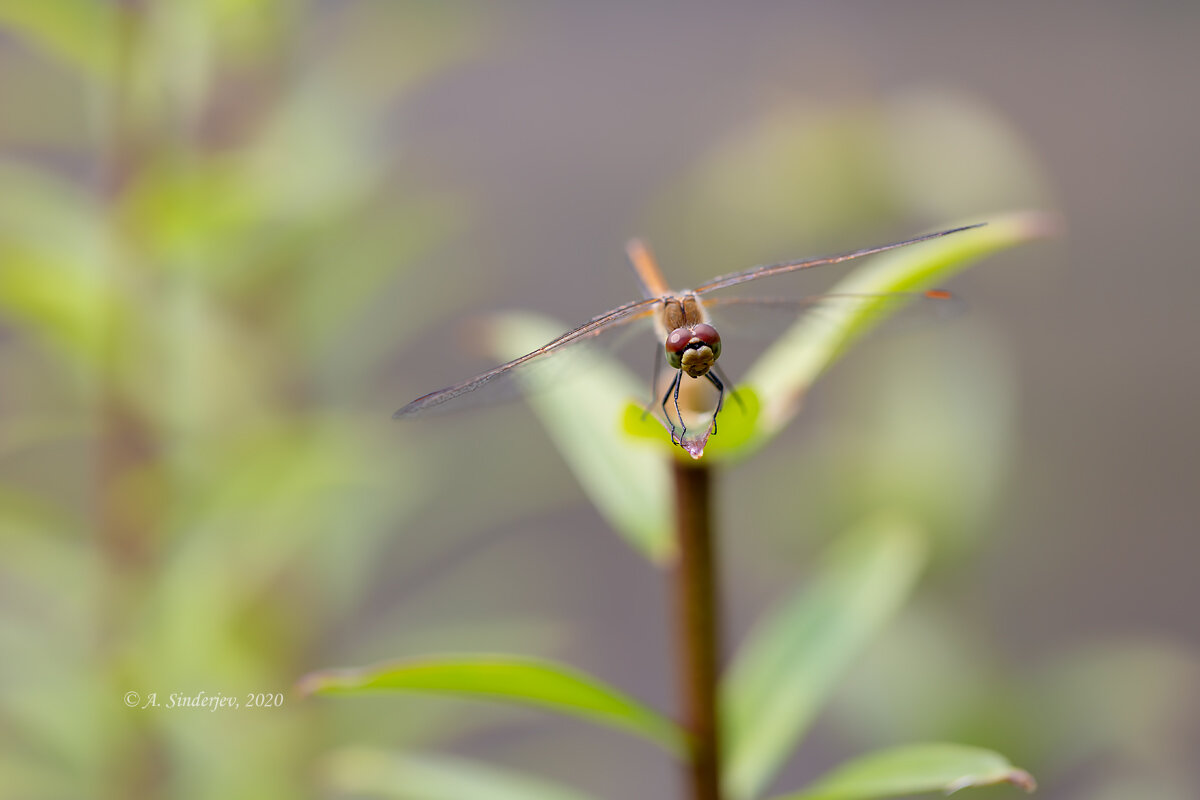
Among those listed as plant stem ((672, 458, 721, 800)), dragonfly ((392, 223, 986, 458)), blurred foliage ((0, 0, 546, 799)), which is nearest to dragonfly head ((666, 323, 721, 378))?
dragonfly ((392, 223, 986, 458))

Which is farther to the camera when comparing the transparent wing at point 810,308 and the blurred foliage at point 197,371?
the blurred foliage at point 197,371

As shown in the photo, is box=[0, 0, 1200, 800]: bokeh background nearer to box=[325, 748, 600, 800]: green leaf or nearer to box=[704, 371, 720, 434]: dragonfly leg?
box=[325, 748, 600, 800]: green leaf

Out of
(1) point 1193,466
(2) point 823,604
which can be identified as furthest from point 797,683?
(1) point 1193,466

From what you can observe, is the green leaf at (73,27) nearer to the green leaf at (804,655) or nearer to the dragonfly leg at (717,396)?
the dragonfly leg at (717,396)

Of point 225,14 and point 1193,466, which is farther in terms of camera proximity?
point 1193,466

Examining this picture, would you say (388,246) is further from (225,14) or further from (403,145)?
(225,14)

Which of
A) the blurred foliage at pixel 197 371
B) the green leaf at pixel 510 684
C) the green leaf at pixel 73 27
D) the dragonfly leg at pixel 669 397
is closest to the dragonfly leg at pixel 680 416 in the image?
the dragonfly leg at pixel 669 397

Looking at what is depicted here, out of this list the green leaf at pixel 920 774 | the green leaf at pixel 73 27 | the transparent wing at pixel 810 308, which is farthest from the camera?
the green leaf at pixel 73 27
